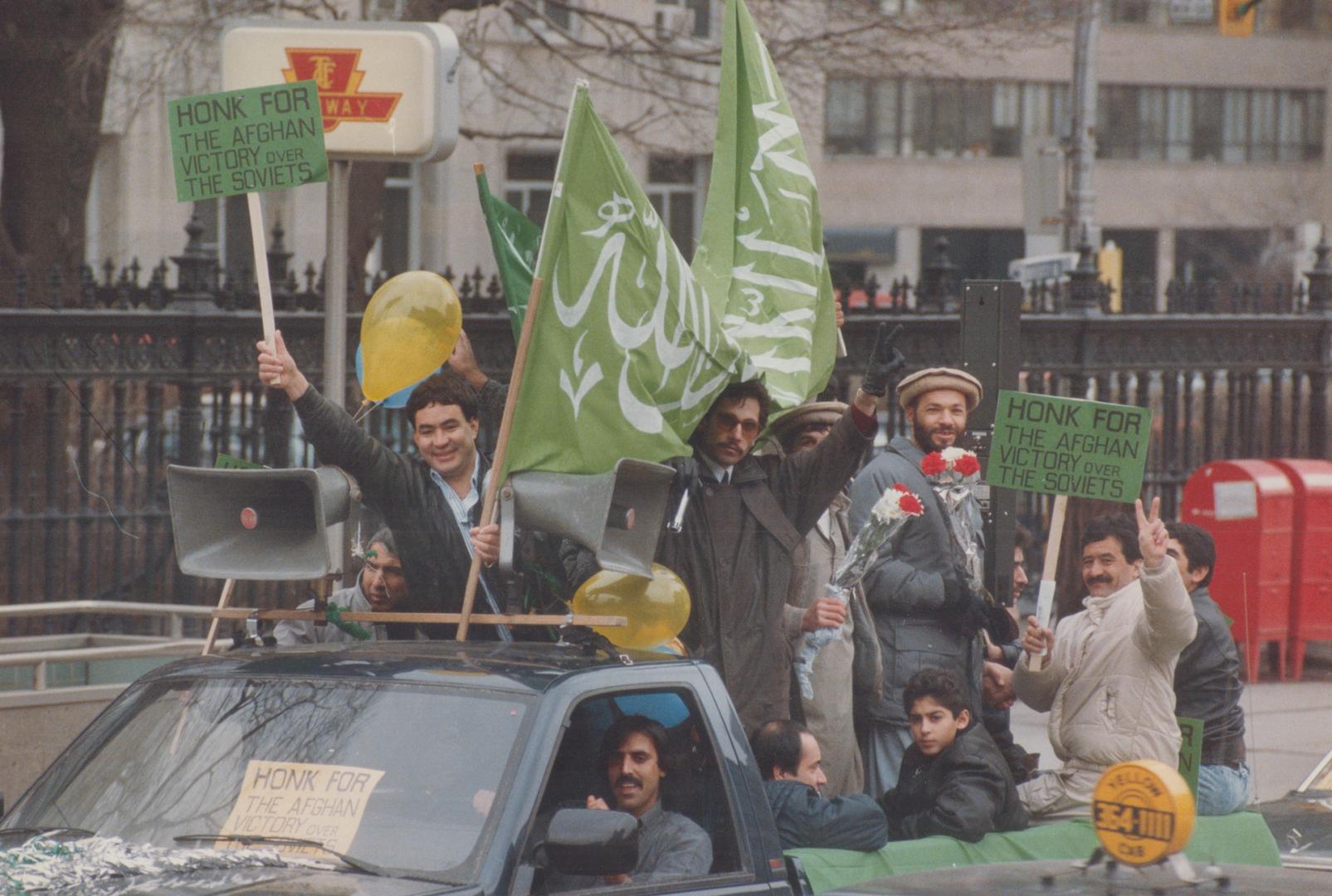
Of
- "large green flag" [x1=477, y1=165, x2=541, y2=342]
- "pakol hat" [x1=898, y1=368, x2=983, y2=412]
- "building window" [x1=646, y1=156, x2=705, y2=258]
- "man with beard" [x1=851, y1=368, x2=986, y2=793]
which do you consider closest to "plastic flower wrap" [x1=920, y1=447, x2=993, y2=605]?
"man with beard" [x1=851, y1=368, x2=986, y2=793]

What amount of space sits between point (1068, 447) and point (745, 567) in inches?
A: 45.0

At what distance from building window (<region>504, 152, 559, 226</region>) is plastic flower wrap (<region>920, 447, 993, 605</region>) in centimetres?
2675

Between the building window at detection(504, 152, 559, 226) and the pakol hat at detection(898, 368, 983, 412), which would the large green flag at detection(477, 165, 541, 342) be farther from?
the building window at detection(504, 152, 559, 226)

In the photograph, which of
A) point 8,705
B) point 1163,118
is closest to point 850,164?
point 1163,118

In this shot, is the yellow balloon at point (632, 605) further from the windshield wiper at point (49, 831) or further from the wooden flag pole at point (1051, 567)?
the windshield wiper at point (49, 831)

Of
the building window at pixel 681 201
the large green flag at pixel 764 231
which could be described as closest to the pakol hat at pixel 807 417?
the large green flag at pixel 764 231

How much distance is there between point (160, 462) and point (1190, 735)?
6225 millimetres

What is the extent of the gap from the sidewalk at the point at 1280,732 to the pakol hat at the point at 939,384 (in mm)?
3269

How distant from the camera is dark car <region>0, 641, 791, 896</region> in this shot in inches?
160

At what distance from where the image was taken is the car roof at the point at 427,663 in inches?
174

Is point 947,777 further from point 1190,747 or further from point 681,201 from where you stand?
point 681,201

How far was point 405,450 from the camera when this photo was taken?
1093 centimetres

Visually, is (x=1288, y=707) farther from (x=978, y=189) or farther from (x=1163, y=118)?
(x=1163, y=118)

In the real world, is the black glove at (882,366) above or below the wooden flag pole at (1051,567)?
above
